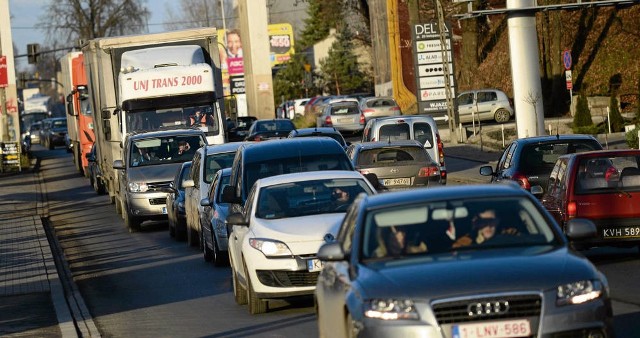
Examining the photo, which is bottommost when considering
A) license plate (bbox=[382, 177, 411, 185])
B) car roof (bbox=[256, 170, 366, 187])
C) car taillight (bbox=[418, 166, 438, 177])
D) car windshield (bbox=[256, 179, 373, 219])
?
license plate (bbox=[382, 177, 411, 185])

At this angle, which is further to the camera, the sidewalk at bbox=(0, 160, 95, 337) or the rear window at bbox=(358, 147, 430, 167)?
the rear window at bbox=(358, 147, 430, 167)

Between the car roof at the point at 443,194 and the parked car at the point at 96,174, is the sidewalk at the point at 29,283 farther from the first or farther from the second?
the car roof at the point at 443,194

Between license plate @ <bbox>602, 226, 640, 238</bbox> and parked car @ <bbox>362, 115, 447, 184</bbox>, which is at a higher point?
parked car @ <bbox>362, 115, 447, 184</bbox>

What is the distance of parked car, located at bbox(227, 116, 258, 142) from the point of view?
4219 cm

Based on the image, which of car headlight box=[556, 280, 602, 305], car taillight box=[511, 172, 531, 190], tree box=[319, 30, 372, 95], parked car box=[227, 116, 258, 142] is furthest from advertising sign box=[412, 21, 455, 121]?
tree box=[319, 30, 372, 95]

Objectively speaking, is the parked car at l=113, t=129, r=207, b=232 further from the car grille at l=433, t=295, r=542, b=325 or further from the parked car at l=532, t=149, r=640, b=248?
the car grille at l=433, t=295, r=542, b=325

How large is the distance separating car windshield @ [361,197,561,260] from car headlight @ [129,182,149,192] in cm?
1909

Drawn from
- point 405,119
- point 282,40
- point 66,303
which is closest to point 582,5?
point 405,119

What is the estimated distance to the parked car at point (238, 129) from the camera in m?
42.2

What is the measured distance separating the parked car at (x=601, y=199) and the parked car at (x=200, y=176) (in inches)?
289

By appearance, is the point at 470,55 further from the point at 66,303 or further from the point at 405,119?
the point at 66,303

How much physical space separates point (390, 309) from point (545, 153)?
44.2ft

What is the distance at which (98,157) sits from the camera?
127ft

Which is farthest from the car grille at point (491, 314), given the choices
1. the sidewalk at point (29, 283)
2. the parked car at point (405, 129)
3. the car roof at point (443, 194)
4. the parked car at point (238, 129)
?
the parked car at point (238, 129)
